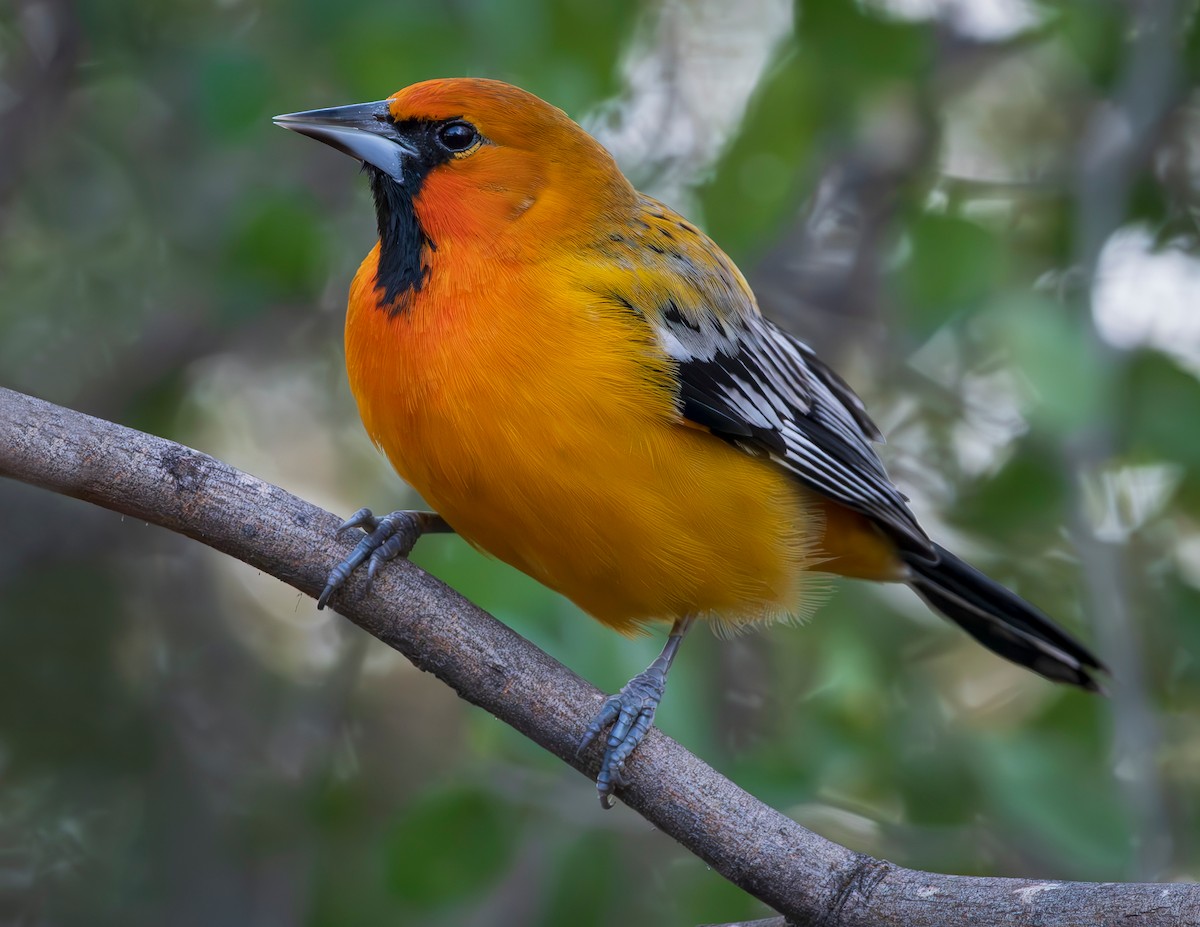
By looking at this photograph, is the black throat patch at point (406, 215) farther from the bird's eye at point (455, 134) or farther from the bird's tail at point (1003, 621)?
the bird's tail at point (1003, 621)

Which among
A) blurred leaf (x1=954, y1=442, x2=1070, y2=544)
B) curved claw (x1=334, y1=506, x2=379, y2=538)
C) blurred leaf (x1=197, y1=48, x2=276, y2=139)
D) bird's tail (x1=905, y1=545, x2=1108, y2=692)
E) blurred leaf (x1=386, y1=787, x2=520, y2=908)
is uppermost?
blurred leaf (x1=954, y1=442, x2=1070, y2=544)

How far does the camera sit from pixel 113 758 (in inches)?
217

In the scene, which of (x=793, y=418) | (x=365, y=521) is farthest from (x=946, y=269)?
(x=365, y=521)

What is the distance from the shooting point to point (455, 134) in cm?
358

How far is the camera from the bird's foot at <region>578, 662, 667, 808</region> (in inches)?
118

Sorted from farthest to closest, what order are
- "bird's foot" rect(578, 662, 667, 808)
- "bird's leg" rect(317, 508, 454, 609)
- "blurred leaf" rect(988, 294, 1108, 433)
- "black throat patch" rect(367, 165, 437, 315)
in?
1. "blurred leaf" rect(988, 294, 1108, 433)
2. "black throat patch" rect(367, 165, 437, 315)
3. "bird's foot" rect(578, 662, 667, 808)
4. "bird's leg" rect(317, 508, 454, 609)

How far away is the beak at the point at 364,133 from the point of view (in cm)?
348

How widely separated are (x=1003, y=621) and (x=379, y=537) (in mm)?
2124

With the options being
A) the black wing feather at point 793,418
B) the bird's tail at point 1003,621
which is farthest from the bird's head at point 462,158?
the bird's tail at point 1003,621

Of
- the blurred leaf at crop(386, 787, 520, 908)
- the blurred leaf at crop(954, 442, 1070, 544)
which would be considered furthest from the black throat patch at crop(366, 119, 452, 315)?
the blurred leaf at crop(954, 442, 1070, 544)

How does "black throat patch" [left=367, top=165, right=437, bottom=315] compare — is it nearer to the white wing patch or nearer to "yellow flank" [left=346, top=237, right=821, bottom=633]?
"yellow flank" [left=346, top=237, right=821, bottom=633]

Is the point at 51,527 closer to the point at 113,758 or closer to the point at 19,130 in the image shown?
the point at 113,758

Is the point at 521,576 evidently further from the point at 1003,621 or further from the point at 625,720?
the point at 1003,621

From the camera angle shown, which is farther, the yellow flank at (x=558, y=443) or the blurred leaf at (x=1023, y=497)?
the blurred leaf at (x=1023, y=497)
